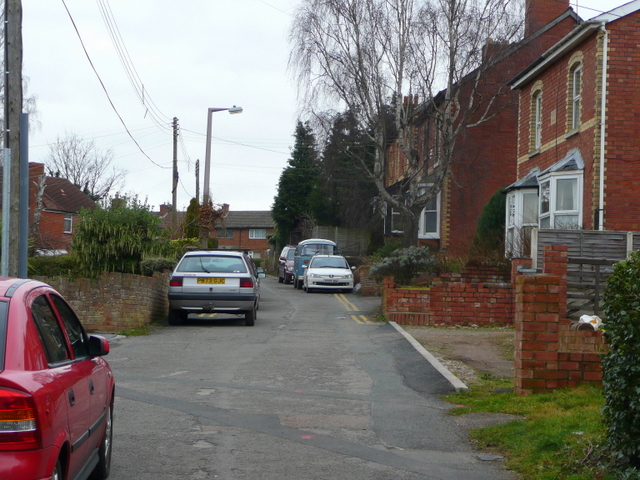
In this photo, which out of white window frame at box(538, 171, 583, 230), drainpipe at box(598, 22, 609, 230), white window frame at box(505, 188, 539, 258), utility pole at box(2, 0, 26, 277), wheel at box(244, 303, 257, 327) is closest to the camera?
utility pole at box(2, 0, 26, 277)

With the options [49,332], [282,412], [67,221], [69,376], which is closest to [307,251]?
[67,221]

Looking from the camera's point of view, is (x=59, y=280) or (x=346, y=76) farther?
(x=346, y=76)

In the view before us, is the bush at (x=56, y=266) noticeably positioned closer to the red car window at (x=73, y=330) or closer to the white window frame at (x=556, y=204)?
the white window frame at (x=556, y=204)

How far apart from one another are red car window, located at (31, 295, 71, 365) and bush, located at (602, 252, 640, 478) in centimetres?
354

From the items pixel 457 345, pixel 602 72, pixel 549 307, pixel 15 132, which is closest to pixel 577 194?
pixel 602 72

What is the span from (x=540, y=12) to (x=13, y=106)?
2447 centimetres

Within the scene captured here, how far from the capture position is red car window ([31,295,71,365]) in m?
4.44

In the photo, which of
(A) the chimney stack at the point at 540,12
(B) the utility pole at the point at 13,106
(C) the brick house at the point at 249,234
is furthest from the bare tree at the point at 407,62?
(C) the brick house at the point at 249,234

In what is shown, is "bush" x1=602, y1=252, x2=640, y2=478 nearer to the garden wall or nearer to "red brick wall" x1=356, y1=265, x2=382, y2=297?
the garden wall

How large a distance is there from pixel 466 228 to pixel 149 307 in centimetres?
2179

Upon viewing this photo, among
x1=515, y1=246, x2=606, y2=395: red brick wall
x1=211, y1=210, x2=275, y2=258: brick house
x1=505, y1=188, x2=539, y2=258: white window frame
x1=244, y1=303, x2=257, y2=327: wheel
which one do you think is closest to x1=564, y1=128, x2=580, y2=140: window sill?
x1=505, y1=188, x2=539, y2=258: white window frame

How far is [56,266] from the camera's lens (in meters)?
19.4

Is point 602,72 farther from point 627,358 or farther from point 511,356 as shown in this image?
point 627,358

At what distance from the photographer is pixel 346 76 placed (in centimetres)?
3030
